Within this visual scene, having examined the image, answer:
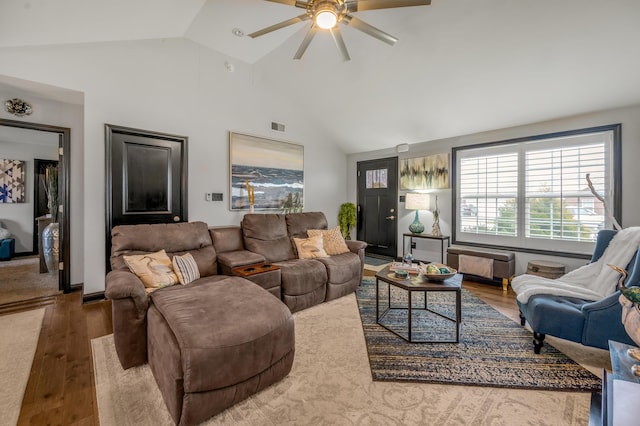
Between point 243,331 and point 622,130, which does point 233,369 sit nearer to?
point 243,331

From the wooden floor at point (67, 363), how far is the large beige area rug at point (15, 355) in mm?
40

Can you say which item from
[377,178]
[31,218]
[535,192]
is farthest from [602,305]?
[31,218]

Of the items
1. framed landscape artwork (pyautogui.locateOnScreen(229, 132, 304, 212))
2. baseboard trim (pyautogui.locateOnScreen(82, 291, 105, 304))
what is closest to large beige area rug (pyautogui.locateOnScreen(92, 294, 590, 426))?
baseboard trim (pyautogui.locateOnScreen(82, 291, 105, 304))

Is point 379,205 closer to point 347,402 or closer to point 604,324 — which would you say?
point 604,324

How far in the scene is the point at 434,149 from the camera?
4.89m

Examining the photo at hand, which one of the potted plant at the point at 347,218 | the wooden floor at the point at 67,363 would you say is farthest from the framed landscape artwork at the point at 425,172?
the wooden floor at the point at 67,363

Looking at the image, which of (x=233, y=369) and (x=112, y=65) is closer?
(x=233, y=369)

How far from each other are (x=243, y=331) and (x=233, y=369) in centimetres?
20

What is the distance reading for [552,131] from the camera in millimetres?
3699

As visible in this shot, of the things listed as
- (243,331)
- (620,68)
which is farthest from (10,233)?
(620,68)

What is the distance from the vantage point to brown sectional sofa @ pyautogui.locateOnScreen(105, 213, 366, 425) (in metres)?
1.45

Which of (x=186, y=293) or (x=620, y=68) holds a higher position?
(x=620, y=68)

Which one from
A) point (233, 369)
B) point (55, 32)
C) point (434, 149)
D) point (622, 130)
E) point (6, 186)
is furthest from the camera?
point (6, 186)

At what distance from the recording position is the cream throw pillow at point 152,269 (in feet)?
7.56
